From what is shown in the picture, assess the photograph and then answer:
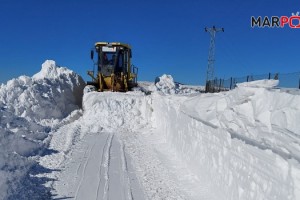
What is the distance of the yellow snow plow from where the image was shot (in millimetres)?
22297

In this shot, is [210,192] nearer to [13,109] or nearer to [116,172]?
[116,172]

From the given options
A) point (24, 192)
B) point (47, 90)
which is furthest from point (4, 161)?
point (47, 90)

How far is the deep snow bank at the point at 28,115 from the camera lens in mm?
7207

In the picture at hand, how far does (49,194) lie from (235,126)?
3.56 m

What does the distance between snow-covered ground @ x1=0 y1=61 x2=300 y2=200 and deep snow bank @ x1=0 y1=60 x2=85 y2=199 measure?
0.13 ft

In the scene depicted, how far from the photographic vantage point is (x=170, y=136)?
12.1m

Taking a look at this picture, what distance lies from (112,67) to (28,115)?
6669 millimetres

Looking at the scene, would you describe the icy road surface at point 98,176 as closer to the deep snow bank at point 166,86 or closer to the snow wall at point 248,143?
the snow wall at point 248,143

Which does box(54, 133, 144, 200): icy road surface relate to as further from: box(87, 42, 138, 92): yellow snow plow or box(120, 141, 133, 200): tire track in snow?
box(87, 42, 138, 92): yellow snow plow

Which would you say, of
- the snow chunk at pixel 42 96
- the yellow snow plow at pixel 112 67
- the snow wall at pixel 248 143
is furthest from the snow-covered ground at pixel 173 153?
the yellow snow plow at pixel 112 67

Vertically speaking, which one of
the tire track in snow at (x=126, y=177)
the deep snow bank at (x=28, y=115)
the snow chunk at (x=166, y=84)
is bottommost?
the tire track in snow at (x=126, y=177)

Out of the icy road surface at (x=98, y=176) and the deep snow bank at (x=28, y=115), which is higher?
the deep snow bank at (x=28, y=115)

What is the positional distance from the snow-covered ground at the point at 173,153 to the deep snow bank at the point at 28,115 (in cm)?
4

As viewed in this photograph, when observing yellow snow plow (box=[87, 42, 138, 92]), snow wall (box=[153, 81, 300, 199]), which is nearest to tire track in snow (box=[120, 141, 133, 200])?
snow wall (box=[153, 81, 300, 199])
